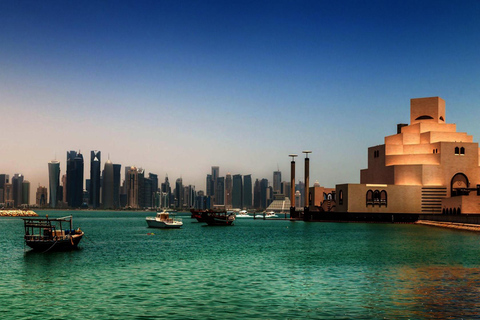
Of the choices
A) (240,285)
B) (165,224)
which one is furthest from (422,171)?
(240,285)

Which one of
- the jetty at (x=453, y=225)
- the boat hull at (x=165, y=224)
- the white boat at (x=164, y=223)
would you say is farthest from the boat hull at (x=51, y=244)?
the jetty at (x=453, y=225)

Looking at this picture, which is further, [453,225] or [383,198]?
[383,198]

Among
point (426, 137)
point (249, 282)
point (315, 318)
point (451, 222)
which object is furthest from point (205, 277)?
point (426, 137)

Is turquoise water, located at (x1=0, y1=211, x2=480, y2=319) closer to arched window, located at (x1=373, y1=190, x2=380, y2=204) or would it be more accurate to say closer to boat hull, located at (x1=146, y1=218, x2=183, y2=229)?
boat hull, located at (x1=146, y1=218, x2=183, y2=229)

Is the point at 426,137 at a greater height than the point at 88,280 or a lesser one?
greater

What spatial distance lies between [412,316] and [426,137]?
147 meters

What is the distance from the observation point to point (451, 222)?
453 ft

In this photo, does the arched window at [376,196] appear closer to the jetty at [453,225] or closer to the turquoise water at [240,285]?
the jetty at [453,225]

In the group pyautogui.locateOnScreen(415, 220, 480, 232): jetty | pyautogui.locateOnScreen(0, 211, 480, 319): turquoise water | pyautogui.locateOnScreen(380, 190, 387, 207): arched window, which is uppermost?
pyautogui.locateOnScreen(380, 190, 387, 207): arched window

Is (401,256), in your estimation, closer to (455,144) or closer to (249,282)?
(249,282)

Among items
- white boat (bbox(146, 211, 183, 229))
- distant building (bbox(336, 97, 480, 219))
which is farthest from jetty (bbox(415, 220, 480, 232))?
white boat (bbox(146, 211, 183, 229))

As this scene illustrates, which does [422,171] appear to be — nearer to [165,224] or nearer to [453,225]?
[453,225]

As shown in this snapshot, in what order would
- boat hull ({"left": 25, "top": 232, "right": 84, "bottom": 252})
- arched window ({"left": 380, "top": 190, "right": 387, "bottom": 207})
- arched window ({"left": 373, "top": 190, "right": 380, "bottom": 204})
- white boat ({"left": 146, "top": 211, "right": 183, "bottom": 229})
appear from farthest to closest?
arched window ({"left": 373, "top": 190, "right": 380, "bottom": 204})
arched window ({"left": 380, "top": 190, "right": 387, "bottom": 207})
white boat ({"left": 146, "top": 211, "right": 183, "bottom": 229})
boat hull ({"left": 25, "top": 232, "right": 84, "bottom": 252})

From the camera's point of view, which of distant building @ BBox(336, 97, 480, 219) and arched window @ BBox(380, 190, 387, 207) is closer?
distant building @ BBox(336, 97, 480, 219)
